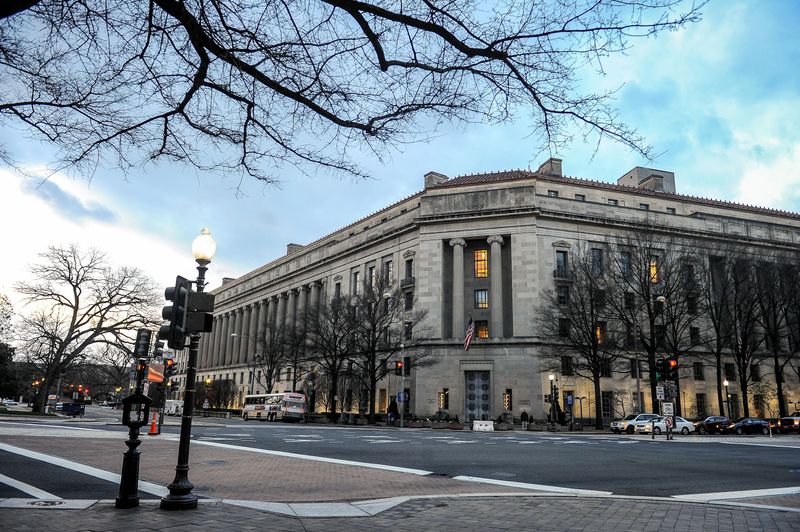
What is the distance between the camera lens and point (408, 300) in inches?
2231

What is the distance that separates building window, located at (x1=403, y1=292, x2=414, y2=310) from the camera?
55.8 meters

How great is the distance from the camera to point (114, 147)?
7.95 meters

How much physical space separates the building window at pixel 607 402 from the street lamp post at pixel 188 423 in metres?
49.2

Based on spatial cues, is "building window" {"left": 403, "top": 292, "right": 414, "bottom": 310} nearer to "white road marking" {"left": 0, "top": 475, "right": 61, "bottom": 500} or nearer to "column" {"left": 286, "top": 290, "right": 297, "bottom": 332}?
"column" {"left": 286, "top": 290, "right": 297, "bottom": 332}

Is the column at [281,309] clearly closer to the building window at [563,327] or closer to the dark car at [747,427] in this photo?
the building window at [563,327]

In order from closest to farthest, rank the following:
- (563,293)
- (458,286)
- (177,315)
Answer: (177,315), (563,293), (458,286)

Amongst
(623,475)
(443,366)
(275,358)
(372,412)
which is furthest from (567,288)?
(623,475)

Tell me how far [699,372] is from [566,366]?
1902 centimetres

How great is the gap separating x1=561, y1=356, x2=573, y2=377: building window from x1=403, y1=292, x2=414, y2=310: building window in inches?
629

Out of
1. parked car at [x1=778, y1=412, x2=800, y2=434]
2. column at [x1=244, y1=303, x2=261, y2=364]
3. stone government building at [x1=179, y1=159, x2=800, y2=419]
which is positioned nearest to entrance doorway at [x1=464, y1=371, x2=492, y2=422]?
stone government building at [x1=179, y1=159, x2=800, y2=419]

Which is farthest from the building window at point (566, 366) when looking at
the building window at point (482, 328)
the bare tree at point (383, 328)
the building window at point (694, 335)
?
the bare tree at point (383, 328)

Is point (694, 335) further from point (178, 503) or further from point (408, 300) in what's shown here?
point (178, 503)

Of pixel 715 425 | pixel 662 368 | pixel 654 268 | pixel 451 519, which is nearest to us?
pixel 451 519

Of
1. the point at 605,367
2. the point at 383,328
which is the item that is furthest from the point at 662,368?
the point at 383,328
